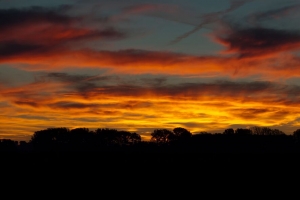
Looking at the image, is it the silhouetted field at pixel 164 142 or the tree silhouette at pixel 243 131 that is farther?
the tree silhouette at pixel 243 131

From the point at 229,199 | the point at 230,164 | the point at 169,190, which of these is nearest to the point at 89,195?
the point at 169,190

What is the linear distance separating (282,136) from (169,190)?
80132 millimetres

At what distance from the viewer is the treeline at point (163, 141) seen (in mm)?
96750

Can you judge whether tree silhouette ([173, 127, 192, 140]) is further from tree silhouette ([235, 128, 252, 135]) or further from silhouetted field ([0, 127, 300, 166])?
tree silhouette ([235, 128, 252, 135])

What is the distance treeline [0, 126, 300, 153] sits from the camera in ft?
317

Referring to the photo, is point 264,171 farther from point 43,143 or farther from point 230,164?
point 43,143

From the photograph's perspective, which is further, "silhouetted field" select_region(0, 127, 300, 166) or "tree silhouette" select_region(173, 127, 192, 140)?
"tree silhouette" select_region(173, 127, 192, 140)

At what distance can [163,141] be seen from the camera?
108875 millimetres

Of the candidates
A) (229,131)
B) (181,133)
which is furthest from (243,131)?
(181,133)

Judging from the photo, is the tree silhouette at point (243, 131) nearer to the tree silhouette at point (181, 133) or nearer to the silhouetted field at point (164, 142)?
the silhouetted field at point (164, 142)

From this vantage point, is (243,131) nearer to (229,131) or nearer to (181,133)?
(229,131)

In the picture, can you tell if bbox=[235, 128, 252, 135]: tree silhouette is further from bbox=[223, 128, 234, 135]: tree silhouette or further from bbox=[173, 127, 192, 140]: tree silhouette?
bbox=[173, 127, 192, 140]: tree silhouette

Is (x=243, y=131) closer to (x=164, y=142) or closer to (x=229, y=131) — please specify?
(x=229, y=131)

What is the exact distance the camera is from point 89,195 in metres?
24.3
